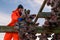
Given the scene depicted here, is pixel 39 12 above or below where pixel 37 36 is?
above

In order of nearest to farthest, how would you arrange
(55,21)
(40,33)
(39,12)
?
(55,21)
(40,33)
(39,12)

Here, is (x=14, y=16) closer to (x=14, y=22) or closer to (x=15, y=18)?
(x=15, y=18)

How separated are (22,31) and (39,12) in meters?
1.06

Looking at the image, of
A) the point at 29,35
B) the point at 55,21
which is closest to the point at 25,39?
the point at 29,35

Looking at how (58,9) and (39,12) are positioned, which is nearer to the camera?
(58,9)

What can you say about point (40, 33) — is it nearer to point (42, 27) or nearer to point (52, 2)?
point (42, 27)

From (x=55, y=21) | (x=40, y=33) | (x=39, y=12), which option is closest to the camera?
(x=55, y=21)

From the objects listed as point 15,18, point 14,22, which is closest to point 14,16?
point 15,18

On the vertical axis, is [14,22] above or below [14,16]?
below

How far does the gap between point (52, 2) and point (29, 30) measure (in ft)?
2.69

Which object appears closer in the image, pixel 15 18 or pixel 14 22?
pixel 15 18

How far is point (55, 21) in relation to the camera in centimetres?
661

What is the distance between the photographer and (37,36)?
23.0 feet

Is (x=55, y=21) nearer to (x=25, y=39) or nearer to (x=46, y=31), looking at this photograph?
(x=46, y=31)
